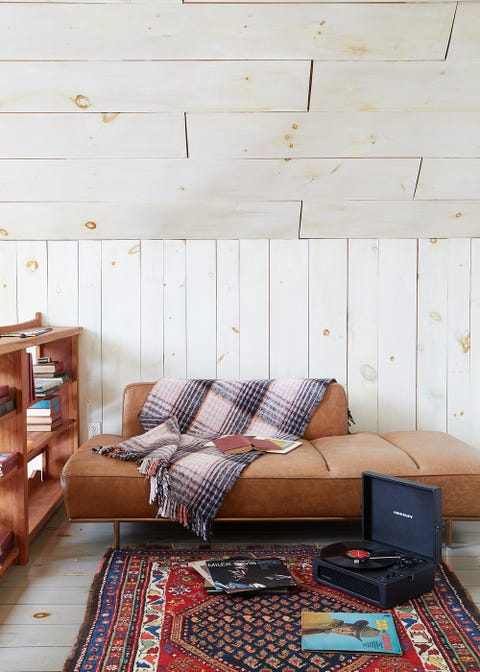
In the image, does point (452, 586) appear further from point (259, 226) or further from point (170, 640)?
point (259, 226)

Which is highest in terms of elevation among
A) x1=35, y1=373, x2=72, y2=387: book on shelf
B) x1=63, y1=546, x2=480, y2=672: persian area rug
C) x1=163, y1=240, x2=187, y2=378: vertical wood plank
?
x1=163, y1=240, x2=187, y2=378: vertical wood plank

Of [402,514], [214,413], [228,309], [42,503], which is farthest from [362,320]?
[42,503]

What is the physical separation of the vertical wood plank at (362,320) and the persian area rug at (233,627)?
4.39ft

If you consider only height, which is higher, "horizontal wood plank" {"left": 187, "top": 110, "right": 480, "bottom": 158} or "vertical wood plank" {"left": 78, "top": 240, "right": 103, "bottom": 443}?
"horizontal wood plank" {"left": 187, "top": 110, "right": 480, "bottom": 158}

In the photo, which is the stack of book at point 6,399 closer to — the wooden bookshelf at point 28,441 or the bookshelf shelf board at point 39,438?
the wooden bookshelf at point 28,441

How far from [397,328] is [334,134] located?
1202 millimetres

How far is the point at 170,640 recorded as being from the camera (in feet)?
6.55

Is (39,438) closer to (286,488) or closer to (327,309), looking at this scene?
(286,488)

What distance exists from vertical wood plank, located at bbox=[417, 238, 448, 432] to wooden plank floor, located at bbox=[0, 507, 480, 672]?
810mm

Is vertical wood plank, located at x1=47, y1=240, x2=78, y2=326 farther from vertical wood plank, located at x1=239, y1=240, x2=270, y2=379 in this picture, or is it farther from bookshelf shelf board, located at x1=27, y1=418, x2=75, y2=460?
vertical wood plank, located at x1=239, y1=240, x2=270, y2=379

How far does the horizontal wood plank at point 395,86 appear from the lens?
109 inches

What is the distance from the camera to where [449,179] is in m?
3.32

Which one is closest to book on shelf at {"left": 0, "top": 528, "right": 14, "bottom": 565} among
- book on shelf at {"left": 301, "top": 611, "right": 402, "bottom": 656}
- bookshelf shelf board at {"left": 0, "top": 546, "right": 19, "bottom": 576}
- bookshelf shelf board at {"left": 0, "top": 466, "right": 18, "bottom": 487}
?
bookshelf shelf board at {"left": 0, "top": 546, "right": 19, "bottom": 576}

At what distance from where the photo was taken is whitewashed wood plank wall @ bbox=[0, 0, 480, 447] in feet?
8.73
